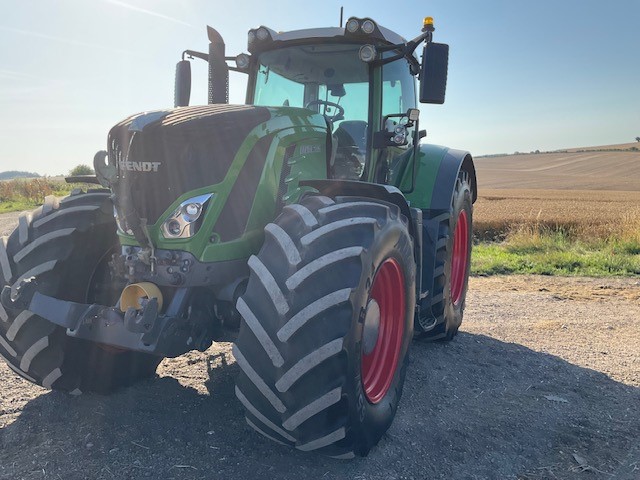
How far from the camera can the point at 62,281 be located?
304 cm

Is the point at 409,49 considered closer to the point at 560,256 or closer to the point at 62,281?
the point at 62,281

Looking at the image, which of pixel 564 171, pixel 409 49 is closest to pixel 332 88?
pixel 409 49

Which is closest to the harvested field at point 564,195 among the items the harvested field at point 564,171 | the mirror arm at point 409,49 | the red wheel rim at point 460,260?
the harvested field at point 564,171

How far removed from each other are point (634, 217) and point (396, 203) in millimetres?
11088

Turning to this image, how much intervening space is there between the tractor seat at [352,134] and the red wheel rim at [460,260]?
1.84 m

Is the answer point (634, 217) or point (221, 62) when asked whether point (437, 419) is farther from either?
point (634, 217)

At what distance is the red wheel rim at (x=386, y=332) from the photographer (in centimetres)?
294

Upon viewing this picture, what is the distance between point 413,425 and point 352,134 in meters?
2.06

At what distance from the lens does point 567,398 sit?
3.58m

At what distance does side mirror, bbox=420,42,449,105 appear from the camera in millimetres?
3441

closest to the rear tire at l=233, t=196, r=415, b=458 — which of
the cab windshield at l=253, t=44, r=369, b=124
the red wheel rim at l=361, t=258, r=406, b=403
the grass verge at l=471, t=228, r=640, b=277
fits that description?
the red wheel rim at l=361, t=258, r=406, b=403

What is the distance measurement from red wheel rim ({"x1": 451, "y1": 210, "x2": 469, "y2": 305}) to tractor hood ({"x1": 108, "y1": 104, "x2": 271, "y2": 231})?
3.21 meters

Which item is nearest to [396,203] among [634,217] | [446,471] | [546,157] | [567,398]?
[446,471]

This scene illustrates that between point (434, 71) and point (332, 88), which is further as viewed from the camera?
point (332, 88)
